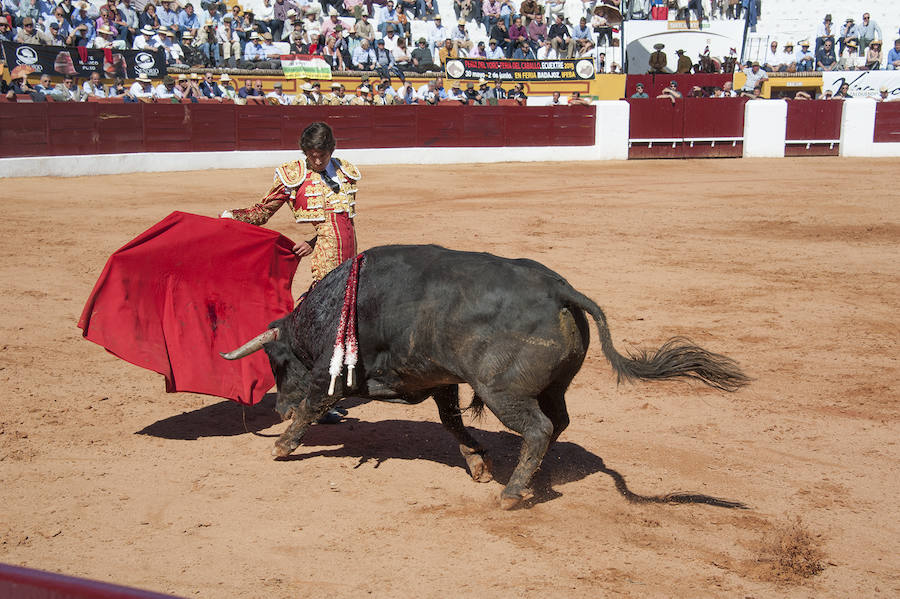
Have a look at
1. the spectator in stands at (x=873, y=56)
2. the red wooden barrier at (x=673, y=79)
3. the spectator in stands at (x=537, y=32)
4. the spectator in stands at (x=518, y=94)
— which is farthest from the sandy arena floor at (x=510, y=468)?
the spectator in stands at (x=873, y=56)

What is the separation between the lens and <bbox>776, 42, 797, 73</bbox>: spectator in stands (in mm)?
23641

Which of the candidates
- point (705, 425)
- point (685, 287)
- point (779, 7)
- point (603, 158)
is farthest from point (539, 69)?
point (705, 425)

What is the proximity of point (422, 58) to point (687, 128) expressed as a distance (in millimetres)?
6079

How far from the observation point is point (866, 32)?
2395 centimetres

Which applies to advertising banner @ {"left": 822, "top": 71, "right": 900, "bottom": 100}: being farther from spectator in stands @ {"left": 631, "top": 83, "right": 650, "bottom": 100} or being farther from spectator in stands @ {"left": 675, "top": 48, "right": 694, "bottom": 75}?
spectator in stands @ {"left": 631, "top": 83, "right": 650, "bottom": 100}

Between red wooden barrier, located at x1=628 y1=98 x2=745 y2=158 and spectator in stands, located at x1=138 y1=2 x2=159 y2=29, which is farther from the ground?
spectator in stands, located at x1=138 y1=2 x2=159 y2=29

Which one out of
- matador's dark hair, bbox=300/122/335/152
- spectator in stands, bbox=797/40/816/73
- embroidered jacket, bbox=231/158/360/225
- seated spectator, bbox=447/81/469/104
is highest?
spectator in stands, bbox=797/40/816/73

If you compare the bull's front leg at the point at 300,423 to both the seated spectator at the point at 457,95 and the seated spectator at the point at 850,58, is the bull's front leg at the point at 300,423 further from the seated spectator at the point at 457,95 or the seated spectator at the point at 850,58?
the seated spectator at the point at 850,58

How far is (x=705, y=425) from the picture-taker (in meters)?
4.84

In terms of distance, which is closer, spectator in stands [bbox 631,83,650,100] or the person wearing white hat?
the person wearing white hat

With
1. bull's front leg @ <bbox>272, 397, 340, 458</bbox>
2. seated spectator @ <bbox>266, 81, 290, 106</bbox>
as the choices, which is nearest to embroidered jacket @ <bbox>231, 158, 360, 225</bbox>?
bull's front leg @ <bbox>272, 397, 340, 458</bbox>

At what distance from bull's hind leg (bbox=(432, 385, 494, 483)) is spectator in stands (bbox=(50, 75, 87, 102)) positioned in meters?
13.3

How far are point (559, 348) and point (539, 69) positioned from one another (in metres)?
18.4

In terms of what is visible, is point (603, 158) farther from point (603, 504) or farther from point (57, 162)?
point (603, 504)
